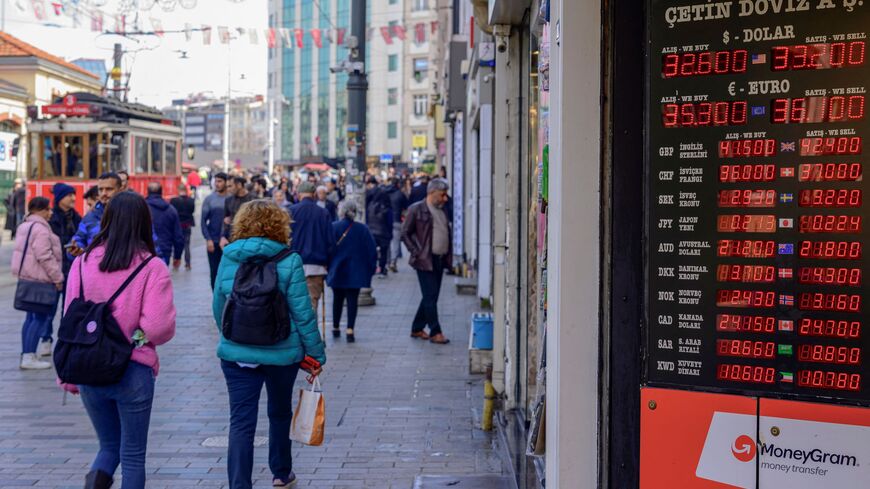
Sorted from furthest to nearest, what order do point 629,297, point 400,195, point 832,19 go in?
1. point 400,195
2. point 629,297
3. point 832,19

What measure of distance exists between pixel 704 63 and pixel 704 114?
181mm

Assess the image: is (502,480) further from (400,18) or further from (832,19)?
(400,18)

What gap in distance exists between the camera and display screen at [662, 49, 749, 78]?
3.74 m

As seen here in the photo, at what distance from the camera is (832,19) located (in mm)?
3633

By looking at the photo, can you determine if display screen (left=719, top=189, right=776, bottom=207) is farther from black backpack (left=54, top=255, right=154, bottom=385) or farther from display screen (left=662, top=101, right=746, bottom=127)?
black backpack (left=54, top=255, right=154, bottom=385)

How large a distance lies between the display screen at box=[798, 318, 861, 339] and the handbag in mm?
8190

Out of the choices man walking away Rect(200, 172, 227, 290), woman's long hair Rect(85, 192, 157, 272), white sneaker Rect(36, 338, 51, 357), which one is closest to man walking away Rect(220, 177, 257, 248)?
man walking away Rect(200, 172, 227, 290)

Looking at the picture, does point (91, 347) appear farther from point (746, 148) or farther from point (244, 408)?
point (746, 148)

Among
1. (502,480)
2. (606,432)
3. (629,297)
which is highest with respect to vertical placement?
(629,297)

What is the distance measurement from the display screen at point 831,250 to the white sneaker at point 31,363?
8574mm

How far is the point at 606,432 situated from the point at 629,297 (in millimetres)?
539

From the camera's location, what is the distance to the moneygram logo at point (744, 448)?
12.4ft

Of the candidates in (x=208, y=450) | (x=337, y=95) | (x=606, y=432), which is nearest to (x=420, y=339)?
(x=208, y=450)

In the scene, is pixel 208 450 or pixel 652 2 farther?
pixel 208 450
